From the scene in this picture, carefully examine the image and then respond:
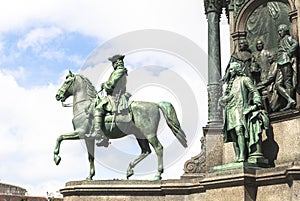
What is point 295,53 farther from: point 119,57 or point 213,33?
point 213,33

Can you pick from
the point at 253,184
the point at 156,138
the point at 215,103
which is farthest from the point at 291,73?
the point at 215,103

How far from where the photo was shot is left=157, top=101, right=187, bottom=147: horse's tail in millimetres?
16453

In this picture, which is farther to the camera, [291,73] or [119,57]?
[119,57]

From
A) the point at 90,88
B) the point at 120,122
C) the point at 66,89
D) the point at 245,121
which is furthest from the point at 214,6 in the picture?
the point at 245,121

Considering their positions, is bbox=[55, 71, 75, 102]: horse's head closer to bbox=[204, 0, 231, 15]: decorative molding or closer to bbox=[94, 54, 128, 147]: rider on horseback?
bbox=[94, 54, 128, 147]: rider on horseback

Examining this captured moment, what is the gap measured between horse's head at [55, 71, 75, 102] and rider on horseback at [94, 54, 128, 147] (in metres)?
1.19

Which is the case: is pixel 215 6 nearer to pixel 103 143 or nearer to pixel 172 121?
pixel 172 121

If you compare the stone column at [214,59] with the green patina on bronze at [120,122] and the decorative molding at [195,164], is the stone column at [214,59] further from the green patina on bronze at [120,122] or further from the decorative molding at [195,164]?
the green patina on bronze at [120,122]

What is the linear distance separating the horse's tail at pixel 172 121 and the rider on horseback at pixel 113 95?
1.07 meters

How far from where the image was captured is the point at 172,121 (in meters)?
16.5

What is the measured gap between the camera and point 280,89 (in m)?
14.3

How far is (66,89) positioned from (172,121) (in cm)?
343

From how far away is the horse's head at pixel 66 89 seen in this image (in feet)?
58.0

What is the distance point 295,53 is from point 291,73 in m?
0.49
